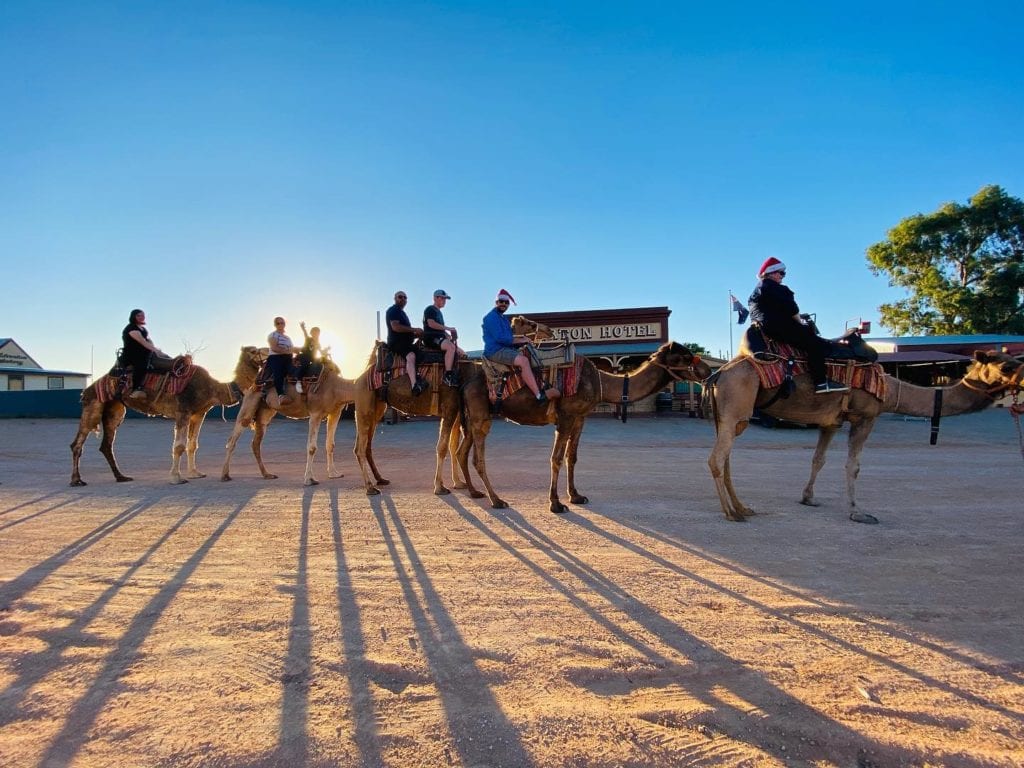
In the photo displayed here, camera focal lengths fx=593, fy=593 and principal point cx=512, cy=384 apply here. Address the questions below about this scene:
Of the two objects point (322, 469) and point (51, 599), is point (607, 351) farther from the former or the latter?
point (51, 599)

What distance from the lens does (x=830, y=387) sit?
8102 millimetres

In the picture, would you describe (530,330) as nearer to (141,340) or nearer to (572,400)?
(572,400)

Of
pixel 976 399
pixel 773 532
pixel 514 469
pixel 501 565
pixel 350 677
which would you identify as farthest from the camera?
pixel 514 469

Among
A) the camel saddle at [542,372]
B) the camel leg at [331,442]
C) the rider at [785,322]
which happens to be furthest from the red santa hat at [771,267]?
the camel leg at [331,442]

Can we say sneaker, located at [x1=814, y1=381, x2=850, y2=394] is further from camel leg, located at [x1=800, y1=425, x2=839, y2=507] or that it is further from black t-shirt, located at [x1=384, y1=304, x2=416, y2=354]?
black t-shirt, located at [x1=384, y1=304, x2=416, y2=354]

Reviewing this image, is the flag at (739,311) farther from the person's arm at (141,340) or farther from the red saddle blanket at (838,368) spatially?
the person's arm at (141,340)

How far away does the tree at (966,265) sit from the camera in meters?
36.5

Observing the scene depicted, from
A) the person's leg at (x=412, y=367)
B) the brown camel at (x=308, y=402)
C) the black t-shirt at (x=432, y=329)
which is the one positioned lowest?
the brown camel at (x=308, y=402)

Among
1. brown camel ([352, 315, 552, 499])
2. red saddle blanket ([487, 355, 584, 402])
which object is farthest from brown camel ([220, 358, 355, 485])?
red saddle blanket ([487, 355, 584, 402])

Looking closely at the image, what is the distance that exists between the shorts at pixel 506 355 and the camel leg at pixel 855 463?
15.8ft

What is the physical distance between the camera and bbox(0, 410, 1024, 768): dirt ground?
280 centimetres

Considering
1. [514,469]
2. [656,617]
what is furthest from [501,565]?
[514,469]

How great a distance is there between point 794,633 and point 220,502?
26.6ft

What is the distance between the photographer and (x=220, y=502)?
29.6 ft
